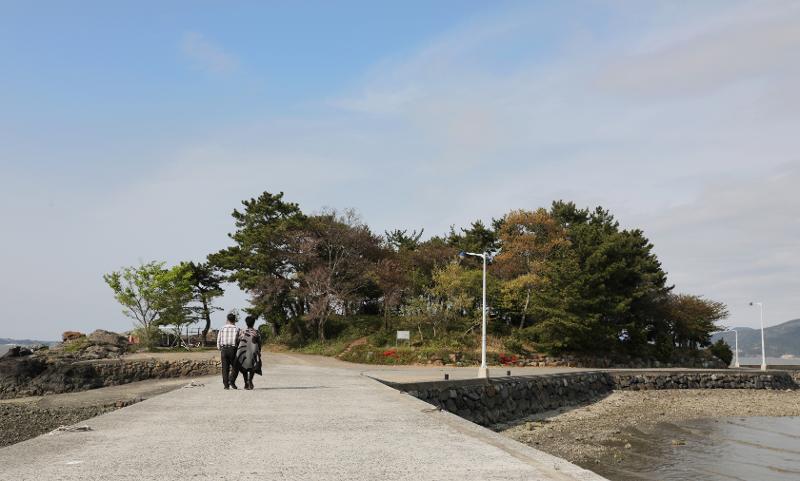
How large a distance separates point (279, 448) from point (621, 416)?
69.9 feet

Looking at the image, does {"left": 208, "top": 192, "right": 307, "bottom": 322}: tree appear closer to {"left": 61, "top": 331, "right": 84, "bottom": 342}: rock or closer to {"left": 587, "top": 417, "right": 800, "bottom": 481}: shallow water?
{"left": 61, "top": 331, "right": 84, "bottom": 342}: rock

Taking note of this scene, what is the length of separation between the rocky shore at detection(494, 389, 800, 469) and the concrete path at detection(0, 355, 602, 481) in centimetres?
767

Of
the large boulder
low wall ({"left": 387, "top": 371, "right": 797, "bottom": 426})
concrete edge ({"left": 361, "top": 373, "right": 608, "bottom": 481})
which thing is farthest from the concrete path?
the large boulder

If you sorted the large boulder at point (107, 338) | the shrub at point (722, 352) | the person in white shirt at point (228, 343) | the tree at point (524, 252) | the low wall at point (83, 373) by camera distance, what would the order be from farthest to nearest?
the shrub at point (722, 352) → the large boulder at point (107, 338) → the tree at point (524, 252) → the low wall at point (83, 373) → the person in white shirt at point (228, 343)

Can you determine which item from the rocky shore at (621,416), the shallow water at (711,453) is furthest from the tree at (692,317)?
the shallow water at (711,453)

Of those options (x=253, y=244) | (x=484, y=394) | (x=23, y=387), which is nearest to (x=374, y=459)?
(x=484, y=394)

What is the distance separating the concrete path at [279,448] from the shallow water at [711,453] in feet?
22.1

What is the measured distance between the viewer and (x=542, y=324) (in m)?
40.2

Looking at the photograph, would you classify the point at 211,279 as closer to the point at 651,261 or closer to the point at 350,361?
the point at 350,361

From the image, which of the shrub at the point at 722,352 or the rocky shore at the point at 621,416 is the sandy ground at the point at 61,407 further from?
the shrub at the point at 722,352

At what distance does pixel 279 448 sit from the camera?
7641 mm

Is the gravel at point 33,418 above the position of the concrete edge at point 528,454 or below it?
below

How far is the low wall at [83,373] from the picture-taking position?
3162cm

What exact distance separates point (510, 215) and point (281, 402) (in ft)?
129
